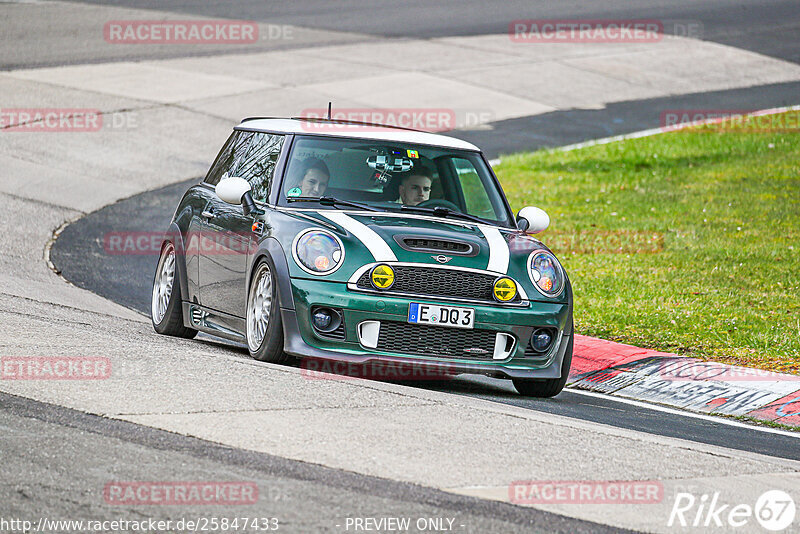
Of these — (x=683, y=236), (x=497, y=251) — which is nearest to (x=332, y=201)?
(x=497, y=251)

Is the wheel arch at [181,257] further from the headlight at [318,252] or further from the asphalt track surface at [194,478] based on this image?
the asphalt track surface at [194,478]

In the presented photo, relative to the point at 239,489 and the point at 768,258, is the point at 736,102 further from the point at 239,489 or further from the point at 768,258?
the point at 239,489

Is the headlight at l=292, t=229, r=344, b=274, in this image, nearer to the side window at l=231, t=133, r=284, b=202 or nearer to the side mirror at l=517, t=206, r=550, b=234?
the side window at l=231, t=133, r=284, b=202

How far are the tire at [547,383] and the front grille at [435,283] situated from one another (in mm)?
782

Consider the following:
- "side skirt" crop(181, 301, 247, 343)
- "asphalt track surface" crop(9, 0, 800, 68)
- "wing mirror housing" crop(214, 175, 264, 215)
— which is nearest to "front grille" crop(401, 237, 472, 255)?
"wing mirror housing" crop(214, 175, 264, 215)

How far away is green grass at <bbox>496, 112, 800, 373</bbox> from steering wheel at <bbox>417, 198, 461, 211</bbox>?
2.36m

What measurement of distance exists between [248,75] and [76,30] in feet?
16.6

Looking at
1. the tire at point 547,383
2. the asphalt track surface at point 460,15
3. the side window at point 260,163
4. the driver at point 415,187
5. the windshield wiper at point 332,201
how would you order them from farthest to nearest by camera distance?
the asphalt track surface at point 460,15, the side window at point 260,163, the driver at point 415,187, the windshield wiper at point 332,201, the tire at point 547,383

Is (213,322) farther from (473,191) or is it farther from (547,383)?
(547,383)

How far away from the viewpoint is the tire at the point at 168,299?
373 inches

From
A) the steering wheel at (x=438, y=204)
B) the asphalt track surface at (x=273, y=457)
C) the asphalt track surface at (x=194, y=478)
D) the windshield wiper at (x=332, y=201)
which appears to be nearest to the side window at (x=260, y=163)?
the windshield wiper at (x=332, y=201)

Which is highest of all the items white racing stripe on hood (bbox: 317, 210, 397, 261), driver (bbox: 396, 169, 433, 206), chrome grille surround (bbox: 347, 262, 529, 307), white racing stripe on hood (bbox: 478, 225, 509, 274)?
driver (bbox: 396, 169, 433, 206)

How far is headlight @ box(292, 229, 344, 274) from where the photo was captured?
7555 mm

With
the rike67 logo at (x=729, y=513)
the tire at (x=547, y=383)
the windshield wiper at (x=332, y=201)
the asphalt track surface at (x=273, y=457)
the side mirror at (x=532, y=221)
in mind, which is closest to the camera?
the asphalt track surface at (x=273, y=457)
